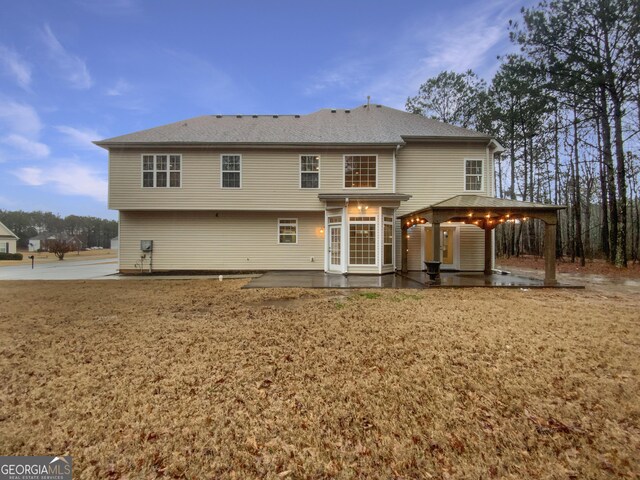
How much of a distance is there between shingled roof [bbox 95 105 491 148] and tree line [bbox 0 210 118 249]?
7660 centimetres

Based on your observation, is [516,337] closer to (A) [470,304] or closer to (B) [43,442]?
(A) [470,304]

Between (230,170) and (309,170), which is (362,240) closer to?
(309,170)

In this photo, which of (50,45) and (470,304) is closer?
(470,304)

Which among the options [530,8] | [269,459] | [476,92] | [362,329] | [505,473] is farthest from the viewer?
[476,92]

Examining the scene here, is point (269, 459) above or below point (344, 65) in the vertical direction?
below

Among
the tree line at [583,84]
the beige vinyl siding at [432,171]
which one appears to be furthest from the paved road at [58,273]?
the tree line at [583,84]

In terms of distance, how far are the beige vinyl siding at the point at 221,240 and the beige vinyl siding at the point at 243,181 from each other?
2.42ft

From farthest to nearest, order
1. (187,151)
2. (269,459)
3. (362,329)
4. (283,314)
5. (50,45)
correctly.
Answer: (50,45) → (187,151) → (283,314) → (362,329) → (269,459)

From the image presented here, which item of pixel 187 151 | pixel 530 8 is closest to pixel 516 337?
pixel 187 151

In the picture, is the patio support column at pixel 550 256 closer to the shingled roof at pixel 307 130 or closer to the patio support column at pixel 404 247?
the patio support column at pixel 404 247

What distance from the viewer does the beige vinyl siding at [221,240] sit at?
14.0 metres

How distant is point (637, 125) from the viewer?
16594 mm

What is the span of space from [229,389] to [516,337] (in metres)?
4.43

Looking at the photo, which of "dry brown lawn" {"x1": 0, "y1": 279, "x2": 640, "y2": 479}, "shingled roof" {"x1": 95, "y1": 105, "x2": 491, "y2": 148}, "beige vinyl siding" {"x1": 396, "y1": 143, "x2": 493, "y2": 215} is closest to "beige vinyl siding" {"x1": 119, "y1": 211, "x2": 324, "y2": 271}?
"shingled roof" {"x1": 95, "y1": 105, "x2": 491, "y2": 148}
